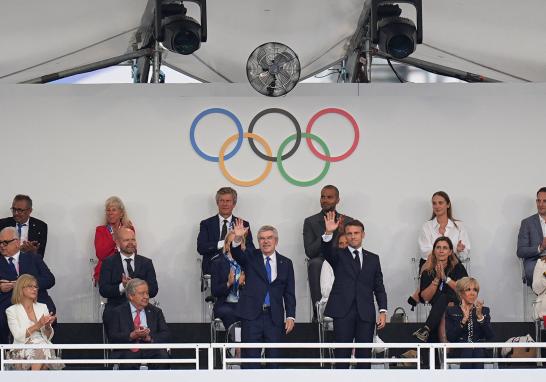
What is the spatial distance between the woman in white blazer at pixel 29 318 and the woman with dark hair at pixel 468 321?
3.53 meters

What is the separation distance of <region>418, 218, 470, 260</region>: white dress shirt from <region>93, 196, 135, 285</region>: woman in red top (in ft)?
9.68

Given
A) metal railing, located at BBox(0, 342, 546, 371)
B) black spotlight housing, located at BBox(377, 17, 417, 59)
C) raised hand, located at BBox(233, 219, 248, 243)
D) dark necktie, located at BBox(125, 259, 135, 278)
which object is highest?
black spotlight housing, located at BBox(377, 17, 417, 59)

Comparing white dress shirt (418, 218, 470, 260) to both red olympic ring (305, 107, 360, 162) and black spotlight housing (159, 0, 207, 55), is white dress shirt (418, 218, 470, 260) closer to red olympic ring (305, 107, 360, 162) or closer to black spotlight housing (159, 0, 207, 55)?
red olympic ring (305, 107, 360, 162)

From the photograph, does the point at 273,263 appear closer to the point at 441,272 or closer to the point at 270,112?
the point at 441,272

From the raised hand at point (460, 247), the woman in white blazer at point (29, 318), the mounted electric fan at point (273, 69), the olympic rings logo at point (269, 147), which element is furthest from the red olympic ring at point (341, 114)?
the woman in white blazer at point (29, 318)

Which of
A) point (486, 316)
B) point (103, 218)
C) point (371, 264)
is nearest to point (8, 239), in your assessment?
point (103, 218)

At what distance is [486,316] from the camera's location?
12797mm

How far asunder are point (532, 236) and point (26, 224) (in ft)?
16.8

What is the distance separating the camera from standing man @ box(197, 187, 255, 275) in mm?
14148

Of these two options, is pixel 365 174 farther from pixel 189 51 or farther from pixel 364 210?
pixel 189 51

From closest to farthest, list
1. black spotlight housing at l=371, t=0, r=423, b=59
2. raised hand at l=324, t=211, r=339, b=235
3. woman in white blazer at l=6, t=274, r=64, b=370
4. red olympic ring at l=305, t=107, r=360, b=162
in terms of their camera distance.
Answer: woman in white blazer at l=6, t=274, r=64, b=370
black spotlight housing at l=371, t=0, r=423, b=59
raised hand at l=324, t=211, r=339, b=235
red olympic ring at l=305, t=107, r=360, b=162

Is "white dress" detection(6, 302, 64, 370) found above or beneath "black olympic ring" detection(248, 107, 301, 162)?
beneath

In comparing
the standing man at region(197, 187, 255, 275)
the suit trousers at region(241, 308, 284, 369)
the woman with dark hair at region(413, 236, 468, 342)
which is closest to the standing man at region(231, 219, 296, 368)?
the suit trousers at region(241, 308, 284, 369)

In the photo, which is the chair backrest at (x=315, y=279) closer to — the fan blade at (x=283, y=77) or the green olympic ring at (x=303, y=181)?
the green olympic ring at (x=303, y=181)
